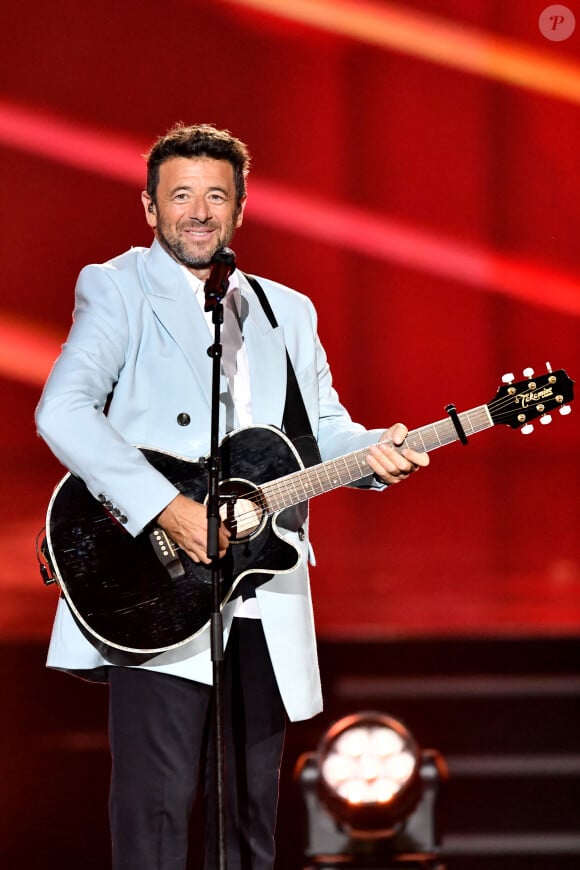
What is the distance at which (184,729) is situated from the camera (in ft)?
7.73

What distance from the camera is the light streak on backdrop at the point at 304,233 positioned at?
646 cm

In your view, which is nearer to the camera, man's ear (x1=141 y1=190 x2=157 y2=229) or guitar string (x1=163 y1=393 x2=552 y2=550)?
guitar string (x1=163 y1=393 x2=552 y2=550)

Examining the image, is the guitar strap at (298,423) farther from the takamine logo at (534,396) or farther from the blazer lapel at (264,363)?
the takamine logo at (534,396)

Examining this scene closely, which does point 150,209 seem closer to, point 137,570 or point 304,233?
point 137,570

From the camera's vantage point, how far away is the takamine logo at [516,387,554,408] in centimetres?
245

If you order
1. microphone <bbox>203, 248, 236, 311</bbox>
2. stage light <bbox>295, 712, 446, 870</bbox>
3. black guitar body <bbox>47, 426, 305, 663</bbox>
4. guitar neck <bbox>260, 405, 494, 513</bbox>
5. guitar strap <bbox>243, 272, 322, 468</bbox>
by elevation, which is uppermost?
microphone <bbox>203, 248, 236, 311</bbox>

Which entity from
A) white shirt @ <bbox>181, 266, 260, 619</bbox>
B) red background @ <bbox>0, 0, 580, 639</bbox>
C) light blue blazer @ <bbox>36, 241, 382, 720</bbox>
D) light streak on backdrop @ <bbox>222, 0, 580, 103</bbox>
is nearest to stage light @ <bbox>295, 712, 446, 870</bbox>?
light blue blazer @ <bbox>36, 241, 382, 720</bbox>

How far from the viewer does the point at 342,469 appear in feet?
8.06

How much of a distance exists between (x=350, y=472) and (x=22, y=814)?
1.50 m

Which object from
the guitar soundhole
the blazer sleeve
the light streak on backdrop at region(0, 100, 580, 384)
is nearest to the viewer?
the blazer sleeve

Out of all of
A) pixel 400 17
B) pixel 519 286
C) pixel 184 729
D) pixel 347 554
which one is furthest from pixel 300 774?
pixel 400 17

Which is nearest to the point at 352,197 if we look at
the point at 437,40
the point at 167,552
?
the point at 437,40

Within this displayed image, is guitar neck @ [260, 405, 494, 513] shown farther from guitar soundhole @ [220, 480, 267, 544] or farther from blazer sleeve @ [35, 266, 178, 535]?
blazer sleeve @ [35, 266, 178, 535]

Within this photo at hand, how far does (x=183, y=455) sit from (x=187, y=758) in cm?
63
